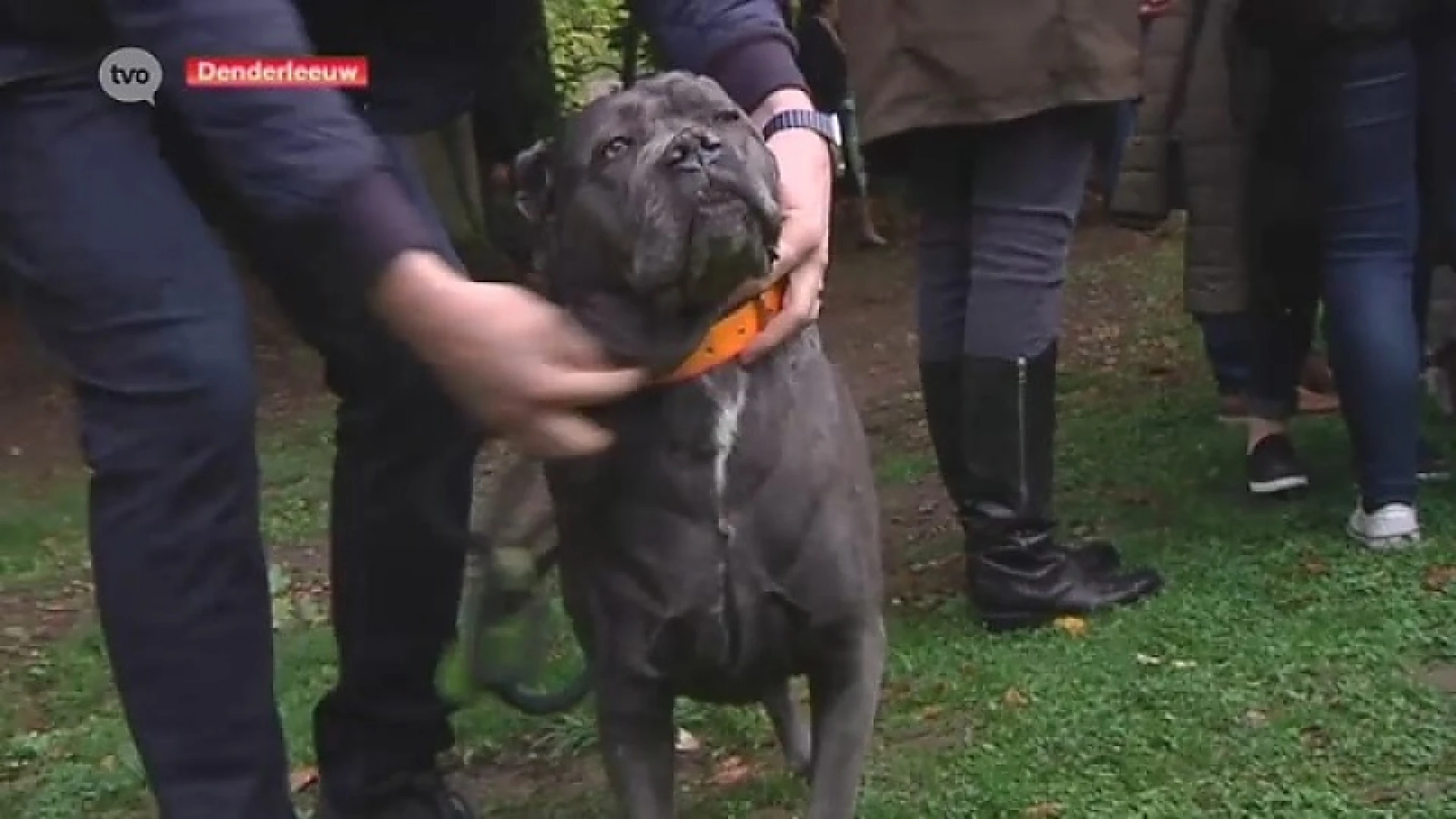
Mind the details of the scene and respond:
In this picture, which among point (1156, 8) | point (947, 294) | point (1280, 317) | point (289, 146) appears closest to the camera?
point (289, 146)

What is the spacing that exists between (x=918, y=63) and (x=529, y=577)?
1.43 m

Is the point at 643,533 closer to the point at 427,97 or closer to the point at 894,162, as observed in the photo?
the point at 427,97

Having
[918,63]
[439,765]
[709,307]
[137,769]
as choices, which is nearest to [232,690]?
[709,307]

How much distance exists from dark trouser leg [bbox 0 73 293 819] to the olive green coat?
1775mm

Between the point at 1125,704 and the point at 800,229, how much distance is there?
121 cm

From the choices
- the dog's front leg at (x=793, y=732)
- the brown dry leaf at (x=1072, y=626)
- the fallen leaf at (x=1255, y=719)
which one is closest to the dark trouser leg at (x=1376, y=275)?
the brown dry leaf at (x=1072, y=626)

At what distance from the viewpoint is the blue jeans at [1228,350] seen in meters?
5.40

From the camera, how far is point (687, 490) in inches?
122

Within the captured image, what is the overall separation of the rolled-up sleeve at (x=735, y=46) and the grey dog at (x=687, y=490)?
0.15m

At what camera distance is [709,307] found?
3.02m

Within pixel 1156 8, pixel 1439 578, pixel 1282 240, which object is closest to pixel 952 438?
pixel 1439 578

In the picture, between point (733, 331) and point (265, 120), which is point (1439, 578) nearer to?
point (733, 331)

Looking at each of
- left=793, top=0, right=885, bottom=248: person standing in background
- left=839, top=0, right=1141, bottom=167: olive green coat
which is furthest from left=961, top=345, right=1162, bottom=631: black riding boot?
left=793, top=0, right=885, bottom=248: person standing in background

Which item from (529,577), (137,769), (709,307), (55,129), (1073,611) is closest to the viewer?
(55,129)
